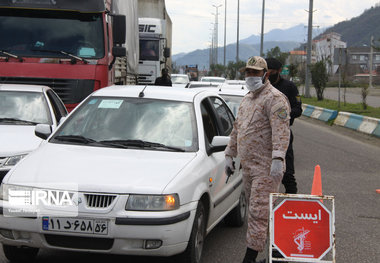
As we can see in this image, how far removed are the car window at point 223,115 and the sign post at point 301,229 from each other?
2105 mm

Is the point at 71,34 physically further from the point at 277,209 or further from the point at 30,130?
the point at 277,209

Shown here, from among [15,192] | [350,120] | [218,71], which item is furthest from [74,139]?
[218,71]

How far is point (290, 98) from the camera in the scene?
7.88 meters

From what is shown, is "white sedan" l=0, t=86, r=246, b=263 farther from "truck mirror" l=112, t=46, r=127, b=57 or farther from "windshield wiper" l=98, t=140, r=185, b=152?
"truck mirror" l=112, t=46, r=127, b=57

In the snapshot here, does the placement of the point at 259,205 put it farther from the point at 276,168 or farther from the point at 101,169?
the point at 101,169

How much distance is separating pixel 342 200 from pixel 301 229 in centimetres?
430

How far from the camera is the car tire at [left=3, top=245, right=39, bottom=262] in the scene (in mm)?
5480

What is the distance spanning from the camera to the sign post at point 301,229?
496cm

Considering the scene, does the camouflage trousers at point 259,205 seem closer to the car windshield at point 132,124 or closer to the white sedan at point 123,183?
the white sedan at point 123,183

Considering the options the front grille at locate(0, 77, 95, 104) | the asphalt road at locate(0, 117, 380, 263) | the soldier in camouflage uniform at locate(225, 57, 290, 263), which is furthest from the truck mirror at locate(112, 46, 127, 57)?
the soldier in camouflage uniform at locate(225, 57, 290, 263)

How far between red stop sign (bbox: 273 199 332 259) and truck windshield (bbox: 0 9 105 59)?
25.3 ft

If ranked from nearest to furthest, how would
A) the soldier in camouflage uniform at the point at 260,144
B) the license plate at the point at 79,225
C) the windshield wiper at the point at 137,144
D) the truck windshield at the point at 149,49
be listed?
1. the license plate at the point at 79,225
2. the soldier in camouflage uniform at the point at 260,144
3. the windshield wiper at the point at 137,144
4. the truck windshield at the point at 149,49

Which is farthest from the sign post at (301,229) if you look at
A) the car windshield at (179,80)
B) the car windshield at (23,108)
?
the car windshield at (179,80)

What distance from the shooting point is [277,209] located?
504 centimetres
